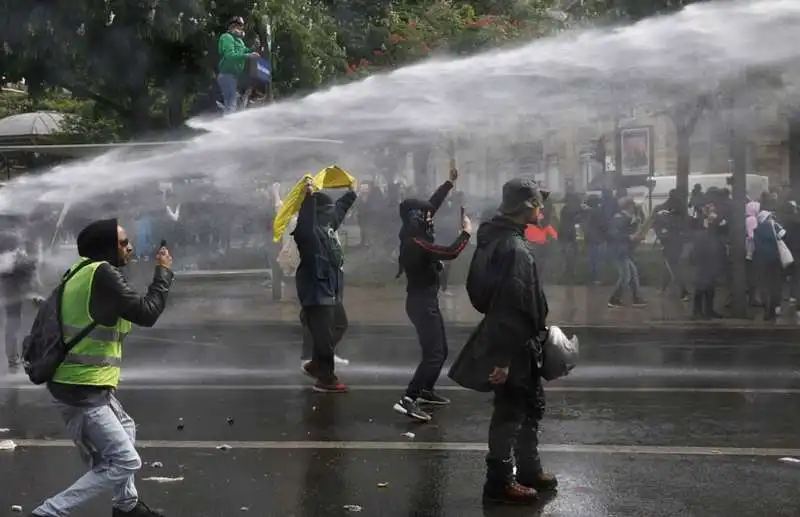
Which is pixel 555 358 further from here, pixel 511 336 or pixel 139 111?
pixel 139 111

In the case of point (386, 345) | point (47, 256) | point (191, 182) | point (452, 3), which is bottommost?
point (386, 345)

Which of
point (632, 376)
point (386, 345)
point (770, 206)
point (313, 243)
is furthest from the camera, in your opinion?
point (770, 206)

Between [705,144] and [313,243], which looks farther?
[705,144]

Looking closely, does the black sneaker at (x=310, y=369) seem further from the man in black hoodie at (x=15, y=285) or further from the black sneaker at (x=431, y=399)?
the man in black hoodie at (x=15, y=285)

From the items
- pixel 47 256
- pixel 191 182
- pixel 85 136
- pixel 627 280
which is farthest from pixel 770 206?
pixel 85 136

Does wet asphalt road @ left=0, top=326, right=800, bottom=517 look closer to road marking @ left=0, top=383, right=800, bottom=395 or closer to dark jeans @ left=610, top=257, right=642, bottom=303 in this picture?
road marking @ left=0, top=383, right=800, bottom=395

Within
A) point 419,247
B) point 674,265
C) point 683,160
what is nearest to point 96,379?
point 419,247

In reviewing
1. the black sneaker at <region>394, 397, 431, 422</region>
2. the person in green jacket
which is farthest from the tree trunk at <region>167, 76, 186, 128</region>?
the black sneaker at <region>394, 397, 431, 422</region>

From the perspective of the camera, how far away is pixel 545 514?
5.37 m

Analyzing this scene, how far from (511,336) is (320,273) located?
3271 mm

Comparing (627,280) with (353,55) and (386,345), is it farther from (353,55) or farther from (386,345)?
(353,55)

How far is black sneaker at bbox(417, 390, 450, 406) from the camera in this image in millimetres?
7949

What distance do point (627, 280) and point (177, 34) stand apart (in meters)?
7.46

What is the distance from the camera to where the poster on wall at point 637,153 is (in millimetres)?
19047
